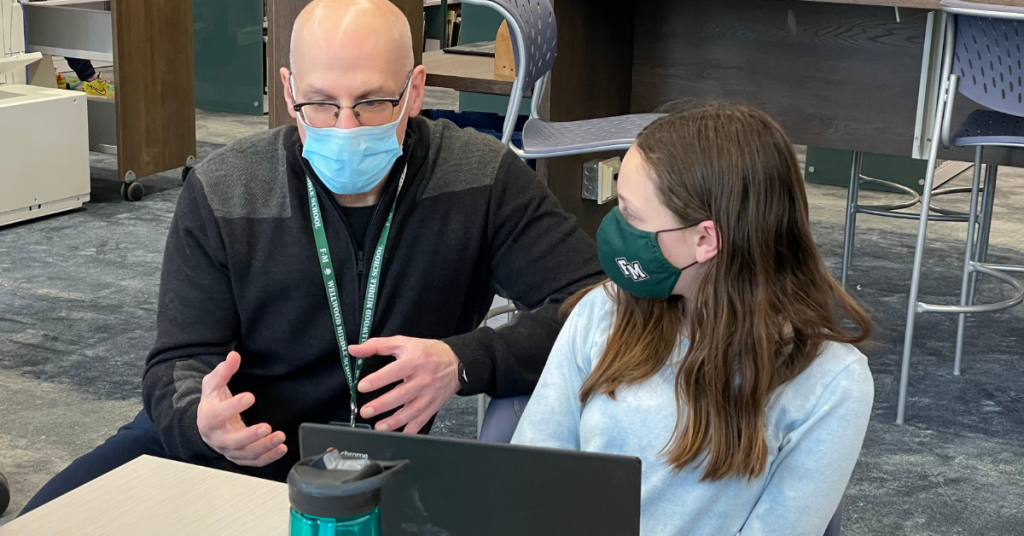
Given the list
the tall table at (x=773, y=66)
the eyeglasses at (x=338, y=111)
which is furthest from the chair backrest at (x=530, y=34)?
the eyeglasses at (x=338, y=111)

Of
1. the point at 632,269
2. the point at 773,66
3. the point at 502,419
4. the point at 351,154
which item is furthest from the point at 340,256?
the point at 773,66

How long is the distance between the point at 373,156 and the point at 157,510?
2.06 feet

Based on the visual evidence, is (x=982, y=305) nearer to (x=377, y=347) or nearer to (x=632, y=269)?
(x=632, y=269)

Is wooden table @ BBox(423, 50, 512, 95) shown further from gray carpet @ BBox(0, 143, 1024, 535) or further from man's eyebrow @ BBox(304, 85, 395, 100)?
man's eyebrow @ BBox(304, 85, 395, 100)

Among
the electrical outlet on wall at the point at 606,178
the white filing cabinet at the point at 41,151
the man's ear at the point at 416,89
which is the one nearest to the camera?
the man's ear at the point at 416,89

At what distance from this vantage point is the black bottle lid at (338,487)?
68 cm

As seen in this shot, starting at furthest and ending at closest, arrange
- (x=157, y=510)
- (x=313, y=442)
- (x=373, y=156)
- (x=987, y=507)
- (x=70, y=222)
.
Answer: (x=70, y=222), (x=987, y=507), (x=373, y=156), (x=157, y=510), (x=313, y=442)

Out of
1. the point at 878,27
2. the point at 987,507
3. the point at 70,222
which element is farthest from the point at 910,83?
the point at 70,222

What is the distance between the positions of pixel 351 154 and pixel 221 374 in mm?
383

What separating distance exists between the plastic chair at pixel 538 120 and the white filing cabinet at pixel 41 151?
2550 millimetres

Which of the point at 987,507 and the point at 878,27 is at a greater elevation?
the point at 878,27

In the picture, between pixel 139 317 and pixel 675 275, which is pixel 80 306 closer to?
pixel 139 317

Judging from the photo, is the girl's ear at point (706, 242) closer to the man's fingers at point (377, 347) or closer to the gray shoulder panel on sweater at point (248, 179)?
the man's fingers at point (377, 347)

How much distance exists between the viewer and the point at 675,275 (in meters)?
1.25
